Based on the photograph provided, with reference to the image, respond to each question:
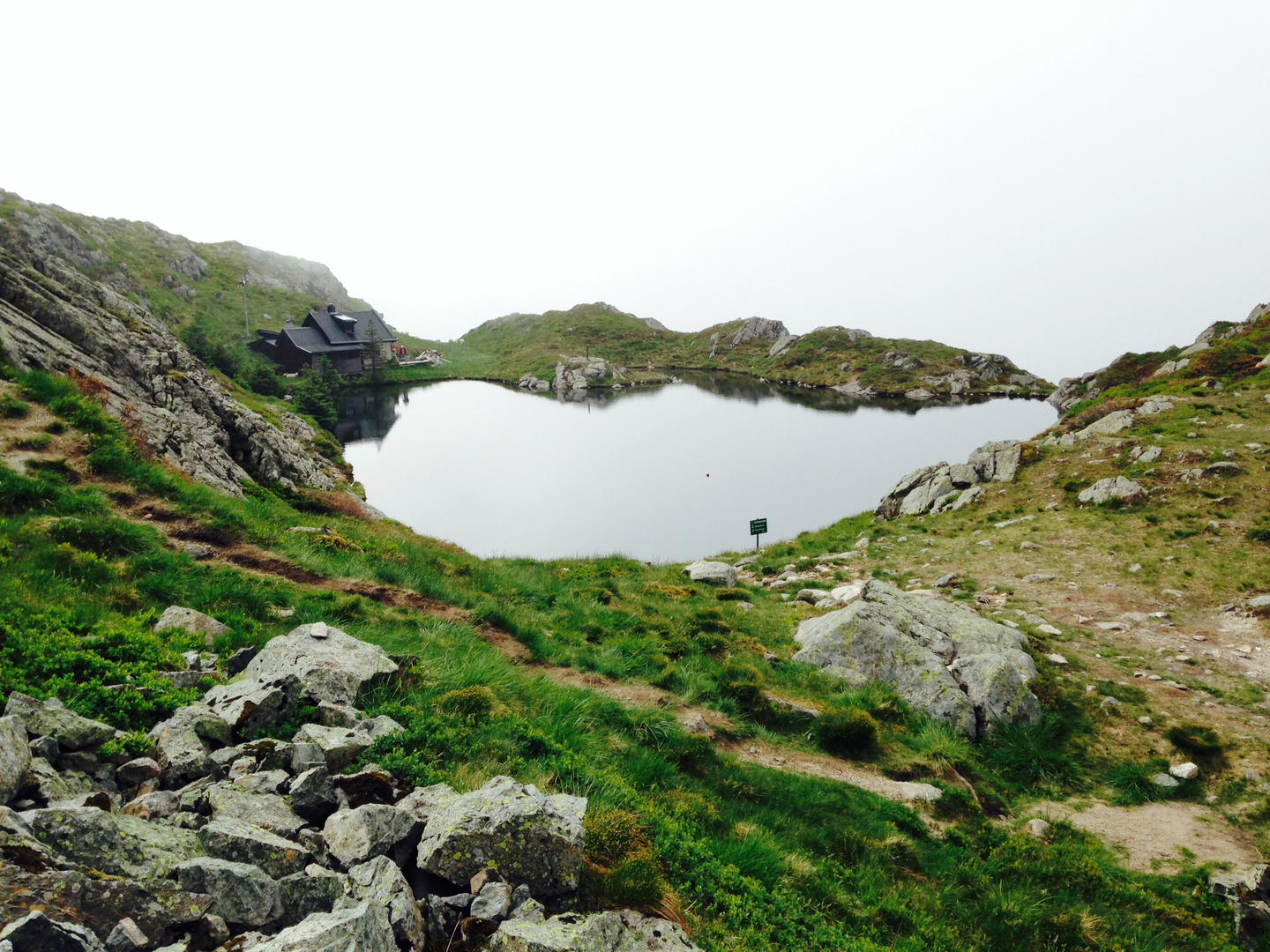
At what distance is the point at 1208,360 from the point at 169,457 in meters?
74.4

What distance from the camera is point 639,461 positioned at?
230 feet

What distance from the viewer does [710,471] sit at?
65.3 m

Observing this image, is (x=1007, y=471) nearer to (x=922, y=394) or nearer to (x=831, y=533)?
(x=831, y=533)

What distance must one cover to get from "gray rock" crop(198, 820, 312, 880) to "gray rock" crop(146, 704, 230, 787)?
1.49 meters

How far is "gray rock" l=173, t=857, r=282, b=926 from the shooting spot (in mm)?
4352

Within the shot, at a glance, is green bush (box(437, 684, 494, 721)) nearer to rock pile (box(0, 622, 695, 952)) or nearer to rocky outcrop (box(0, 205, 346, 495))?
rock pile (box(0, 622, 695, 952))

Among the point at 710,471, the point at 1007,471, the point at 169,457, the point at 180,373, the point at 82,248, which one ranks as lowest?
the point at 710,471

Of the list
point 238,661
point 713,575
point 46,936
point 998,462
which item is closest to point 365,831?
point 46,936

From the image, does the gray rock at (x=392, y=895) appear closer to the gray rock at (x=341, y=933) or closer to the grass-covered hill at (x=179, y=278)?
the gray rock at (x=341, y=933)

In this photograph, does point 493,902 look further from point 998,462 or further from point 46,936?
point 998,462

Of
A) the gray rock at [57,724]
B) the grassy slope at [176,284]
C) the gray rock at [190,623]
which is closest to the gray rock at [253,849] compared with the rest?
the gray rock at [57,724]

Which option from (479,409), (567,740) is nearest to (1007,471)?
(567,740)

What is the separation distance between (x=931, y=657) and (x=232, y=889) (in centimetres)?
1601

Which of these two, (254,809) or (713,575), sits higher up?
(254,809)
